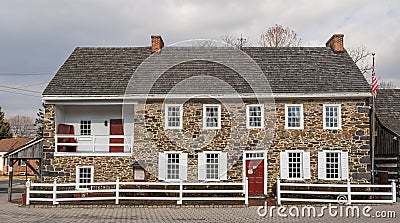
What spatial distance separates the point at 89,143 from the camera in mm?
23234

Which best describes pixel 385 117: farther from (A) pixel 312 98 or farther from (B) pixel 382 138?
(A) pixel 312 98

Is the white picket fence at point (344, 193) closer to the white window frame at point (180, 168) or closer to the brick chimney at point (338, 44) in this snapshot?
the white window frame at point (180, 168)

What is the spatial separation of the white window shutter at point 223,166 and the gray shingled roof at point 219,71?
→ 3011mm

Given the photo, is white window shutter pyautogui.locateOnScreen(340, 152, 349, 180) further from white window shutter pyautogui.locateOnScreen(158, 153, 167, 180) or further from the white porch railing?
the white porch railing

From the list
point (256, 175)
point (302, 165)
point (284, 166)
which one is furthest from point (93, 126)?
point (302, 165)

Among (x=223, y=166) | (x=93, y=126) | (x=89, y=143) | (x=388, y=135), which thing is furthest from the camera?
(x=388, y=135)

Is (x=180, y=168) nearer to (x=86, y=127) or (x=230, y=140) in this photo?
(x=230, y=140)

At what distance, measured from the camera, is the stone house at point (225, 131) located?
71.1 ft

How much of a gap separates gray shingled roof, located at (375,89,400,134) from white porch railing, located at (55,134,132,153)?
12468 millimetres

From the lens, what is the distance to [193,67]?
2370 cm

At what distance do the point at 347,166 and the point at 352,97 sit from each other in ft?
9.75

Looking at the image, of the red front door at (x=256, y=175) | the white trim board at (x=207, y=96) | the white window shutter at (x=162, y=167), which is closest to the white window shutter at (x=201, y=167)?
the white window shutter at (x=162, y=167)

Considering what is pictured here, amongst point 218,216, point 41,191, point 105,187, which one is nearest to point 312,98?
point 218,216

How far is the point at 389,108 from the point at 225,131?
9233 mm
